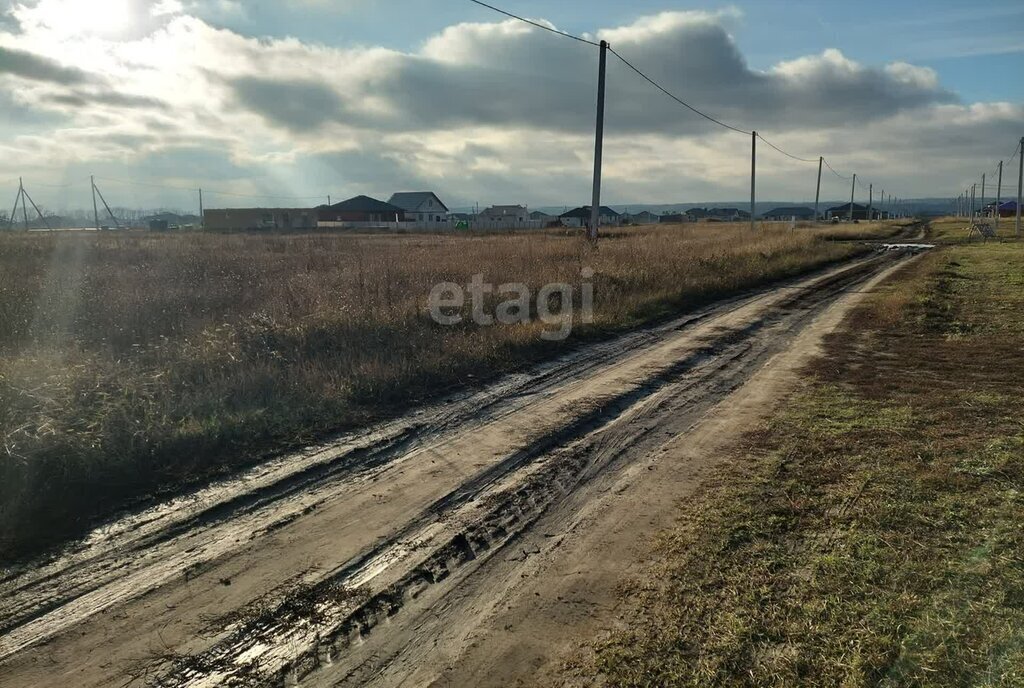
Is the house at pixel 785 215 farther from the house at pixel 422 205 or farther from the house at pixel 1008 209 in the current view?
the house at pixel 422 205

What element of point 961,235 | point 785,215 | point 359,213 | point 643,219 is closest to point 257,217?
point 359,213

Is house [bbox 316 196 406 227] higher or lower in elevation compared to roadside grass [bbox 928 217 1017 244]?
higher

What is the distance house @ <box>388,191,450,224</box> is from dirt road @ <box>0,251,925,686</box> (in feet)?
274

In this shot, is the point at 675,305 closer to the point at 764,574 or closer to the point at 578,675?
the point at 764,574

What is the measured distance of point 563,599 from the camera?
126 inches

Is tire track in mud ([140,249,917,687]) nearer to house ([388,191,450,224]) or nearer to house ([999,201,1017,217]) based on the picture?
house ([388,191,450,224])

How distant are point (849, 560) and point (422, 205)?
88.9m

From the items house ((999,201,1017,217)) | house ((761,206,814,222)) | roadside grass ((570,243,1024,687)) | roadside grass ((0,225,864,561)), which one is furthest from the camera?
house ((761,206,814,222))

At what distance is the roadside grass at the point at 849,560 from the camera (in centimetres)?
266

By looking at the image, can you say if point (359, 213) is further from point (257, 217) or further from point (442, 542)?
point (442, 542)

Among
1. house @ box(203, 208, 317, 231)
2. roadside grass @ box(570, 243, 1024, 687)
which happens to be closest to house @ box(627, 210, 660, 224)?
house @ box(203, 208, 317, 231)

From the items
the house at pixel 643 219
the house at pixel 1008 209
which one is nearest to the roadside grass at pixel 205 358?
the house at pixel 643 219

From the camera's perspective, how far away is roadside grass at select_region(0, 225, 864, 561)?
483 cm

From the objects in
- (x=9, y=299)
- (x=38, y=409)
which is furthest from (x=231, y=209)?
(x=38, y=409)
